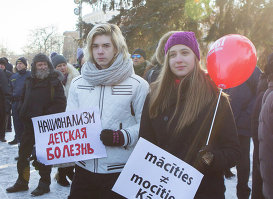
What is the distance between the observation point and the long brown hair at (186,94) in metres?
1.97

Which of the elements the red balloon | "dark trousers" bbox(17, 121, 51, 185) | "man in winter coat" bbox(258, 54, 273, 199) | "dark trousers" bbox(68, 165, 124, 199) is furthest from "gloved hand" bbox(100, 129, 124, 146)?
"dark trousers" bbox(17, 121, 51, 185)

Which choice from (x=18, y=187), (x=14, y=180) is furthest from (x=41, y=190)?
(x=14, y=180)

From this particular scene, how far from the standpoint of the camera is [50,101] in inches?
172

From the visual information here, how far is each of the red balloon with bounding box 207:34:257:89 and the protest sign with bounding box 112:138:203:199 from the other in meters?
0.86

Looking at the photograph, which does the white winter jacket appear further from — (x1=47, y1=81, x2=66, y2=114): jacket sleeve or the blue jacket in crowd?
the blue jacket in crowd

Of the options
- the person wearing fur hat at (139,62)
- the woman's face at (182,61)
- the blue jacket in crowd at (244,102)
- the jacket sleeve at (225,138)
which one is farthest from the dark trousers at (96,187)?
the person wearing fur hat at (139,62)

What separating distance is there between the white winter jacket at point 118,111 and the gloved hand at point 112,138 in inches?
1.7

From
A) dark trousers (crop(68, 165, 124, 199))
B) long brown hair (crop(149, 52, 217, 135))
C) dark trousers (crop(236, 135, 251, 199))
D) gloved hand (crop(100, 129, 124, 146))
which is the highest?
long brown hair (crop(149, 52, 217, 135))

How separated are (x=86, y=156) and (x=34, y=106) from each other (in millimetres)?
2148

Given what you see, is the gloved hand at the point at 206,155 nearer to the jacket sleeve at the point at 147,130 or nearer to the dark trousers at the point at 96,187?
the jacket sleeve at the point at 147,130

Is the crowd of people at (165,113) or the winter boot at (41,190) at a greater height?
the crowd of people at (165,113)

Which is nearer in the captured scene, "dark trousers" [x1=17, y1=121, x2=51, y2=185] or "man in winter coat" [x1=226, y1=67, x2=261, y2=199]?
"man in winter coat" [x1=226, y1=67, x2=261, y2=199]

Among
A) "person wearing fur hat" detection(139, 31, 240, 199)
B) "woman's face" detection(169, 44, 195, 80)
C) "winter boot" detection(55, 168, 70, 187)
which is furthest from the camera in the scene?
"winter boot" detection(55, 168, 70, 187)

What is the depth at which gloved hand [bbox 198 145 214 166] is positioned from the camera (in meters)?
1.82
